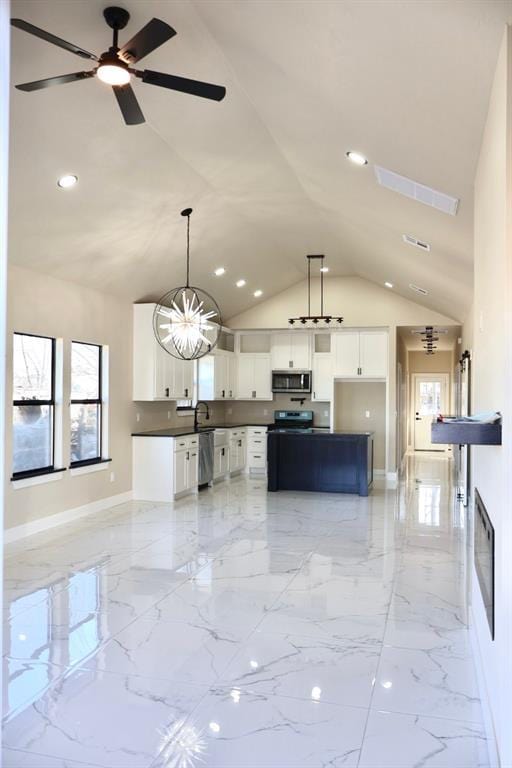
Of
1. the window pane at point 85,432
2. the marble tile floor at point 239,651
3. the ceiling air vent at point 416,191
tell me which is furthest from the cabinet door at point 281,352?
the ceiling air vent at point 416,191

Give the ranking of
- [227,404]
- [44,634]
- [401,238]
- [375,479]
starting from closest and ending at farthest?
[44,634], [401,238], [375,479], [227,404]

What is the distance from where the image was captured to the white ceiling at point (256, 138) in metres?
2.66

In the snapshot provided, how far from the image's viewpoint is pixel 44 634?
11.8ft

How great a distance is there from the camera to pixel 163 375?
8.44 meters

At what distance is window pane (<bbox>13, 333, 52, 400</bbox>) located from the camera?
5988 millimetres

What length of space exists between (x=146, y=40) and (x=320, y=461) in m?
6.78

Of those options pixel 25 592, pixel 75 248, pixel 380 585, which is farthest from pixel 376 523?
pixel 75 248

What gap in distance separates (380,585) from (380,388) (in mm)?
6816

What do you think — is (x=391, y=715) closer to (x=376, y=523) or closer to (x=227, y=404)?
(x=376, y=523)

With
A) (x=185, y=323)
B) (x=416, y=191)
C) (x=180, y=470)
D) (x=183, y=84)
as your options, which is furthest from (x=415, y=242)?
(x=180, y=470)

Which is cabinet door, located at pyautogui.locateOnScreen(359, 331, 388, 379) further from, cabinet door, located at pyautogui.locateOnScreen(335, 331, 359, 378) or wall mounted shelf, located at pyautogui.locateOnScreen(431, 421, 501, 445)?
wall mounted shelf, located at pyautogui.locateOnScreen(431, 421, 501, 445)

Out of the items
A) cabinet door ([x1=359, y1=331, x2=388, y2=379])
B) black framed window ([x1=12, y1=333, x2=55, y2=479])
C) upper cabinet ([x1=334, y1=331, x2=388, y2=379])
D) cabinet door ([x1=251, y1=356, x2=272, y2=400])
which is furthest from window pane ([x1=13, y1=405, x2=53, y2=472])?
cabinet door ([x1=359, y1=331, x2=388, y2=379])

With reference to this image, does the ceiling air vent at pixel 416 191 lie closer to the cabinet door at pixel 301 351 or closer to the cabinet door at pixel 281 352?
the cabinet door at pixel 301 351

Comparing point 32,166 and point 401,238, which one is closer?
point 32,166
